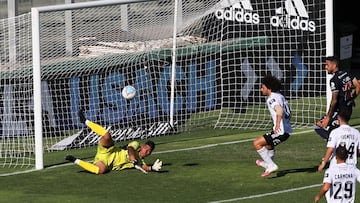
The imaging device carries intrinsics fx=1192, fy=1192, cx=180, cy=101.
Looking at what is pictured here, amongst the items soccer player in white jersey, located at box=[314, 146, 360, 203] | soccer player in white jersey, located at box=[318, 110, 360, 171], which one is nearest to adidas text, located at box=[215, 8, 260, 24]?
soccer player in white jersey, located at box=[318, 110, 360, 171]

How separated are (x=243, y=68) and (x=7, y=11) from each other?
37.2 ft

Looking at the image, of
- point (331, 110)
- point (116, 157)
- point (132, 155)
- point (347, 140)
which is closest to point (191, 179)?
point (132, 155)

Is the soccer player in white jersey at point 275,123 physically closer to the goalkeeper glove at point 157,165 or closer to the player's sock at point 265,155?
the player's sock at point 265,155

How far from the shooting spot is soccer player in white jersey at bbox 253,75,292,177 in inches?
770

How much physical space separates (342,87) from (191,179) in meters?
3.14

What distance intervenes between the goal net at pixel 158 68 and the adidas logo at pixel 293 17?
27mm

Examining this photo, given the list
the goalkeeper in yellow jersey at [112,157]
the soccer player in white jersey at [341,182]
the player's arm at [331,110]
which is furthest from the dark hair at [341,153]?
the goalkeeper in yellow jersey at [112,157]

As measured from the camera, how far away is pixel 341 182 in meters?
15.3

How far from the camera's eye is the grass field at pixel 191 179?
18.8 metres

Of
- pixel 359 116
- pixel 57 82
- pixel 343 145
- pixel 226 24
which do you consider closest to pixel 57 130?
pixel 57 82

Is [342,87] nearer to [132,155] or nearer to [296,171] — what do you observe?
[296,171]

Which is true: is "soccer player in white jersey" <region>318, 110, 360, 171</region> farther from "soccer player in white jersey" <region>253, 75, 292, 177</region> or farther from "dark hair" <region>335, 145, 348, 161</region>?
"soccer player in white jersey" <region>253, 75, 292, 177</region>

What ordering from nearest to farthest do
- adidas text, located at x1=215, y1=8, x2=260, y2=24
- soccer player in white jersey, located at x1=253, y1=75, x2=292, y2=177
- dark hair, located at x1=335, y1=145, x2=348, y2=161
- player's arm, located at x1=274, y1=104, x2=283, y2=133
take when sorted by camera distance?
dark hair, located at x1=335, y1=145, x2=348, y2=161 < player's arm, located at x1=274, y1=104, x2=283, y2=133 < soccer player in white jersey, located at x1=253, y1=75, x2=292, y2=177 < adidas text, located at x1=215, y1=8, x2=260, y2=24

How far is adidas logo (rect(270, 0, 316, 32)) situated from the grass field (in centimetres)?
394
